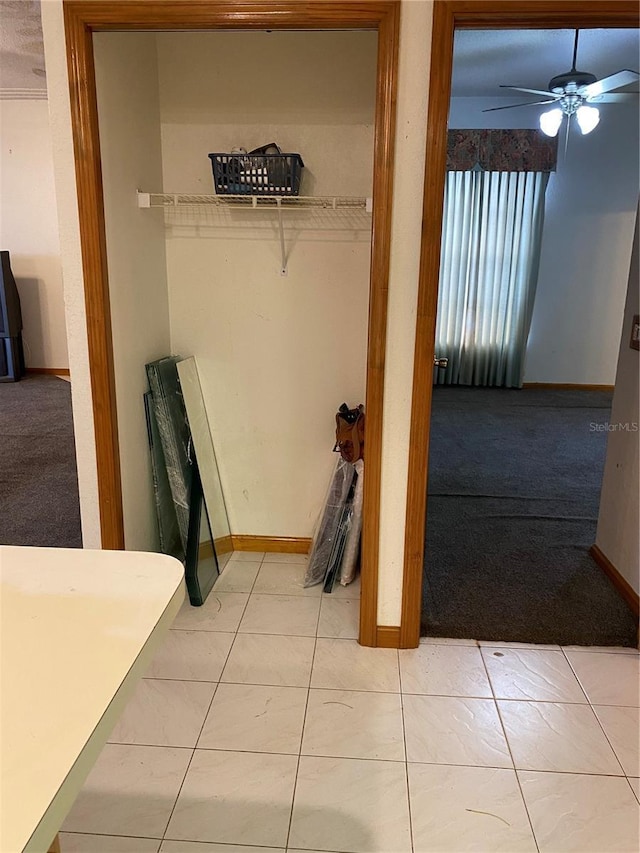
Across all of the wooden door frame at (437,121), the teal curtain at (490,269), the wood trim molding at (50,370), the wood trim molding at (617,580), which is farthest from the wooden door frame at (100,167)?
the wood trim molding at (50,370)

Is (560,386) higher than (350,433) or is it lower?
lower

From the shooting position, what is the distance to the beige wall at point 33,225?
5.95 m

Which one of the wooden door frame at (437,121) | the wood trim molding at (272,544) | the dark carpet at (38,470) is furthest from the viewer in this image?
the dark carpet at (38,470)

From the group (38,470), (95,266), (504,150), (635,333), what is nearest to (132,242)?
(95,266)

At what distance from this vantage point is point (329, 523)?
2645 millimetres

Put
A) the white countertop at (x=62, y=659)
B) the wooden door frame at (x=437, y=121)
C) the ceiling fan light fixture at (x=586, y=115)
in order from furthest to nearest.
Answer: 1. the ceiling fan light fixture at (x=586, y=115)
2. the wooden door frame at (x=437, y=121)
3. the white countertop at (x=62, y=659)

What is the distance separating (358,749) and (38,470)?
9.52 ft

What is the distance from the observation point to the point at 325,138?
8.10ft

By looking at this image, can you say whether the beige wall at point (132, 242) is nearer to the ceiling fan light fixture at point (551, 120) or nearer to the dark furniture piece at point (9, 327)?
the ceiling fan light fixture at point (551, 120)

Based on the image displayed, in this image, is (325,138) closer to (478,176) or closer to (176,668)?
(176,668)

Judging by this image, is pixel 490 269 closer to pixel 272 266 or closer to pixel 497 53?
pixel 497 53

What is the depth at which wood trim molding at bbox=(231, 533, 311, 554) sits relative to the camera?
291 cm

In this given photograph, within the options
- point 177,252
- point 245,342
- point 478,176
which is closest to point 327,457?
point 245,342

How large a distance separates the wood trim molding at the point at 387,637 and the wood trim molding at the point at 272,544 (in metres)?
0.77
